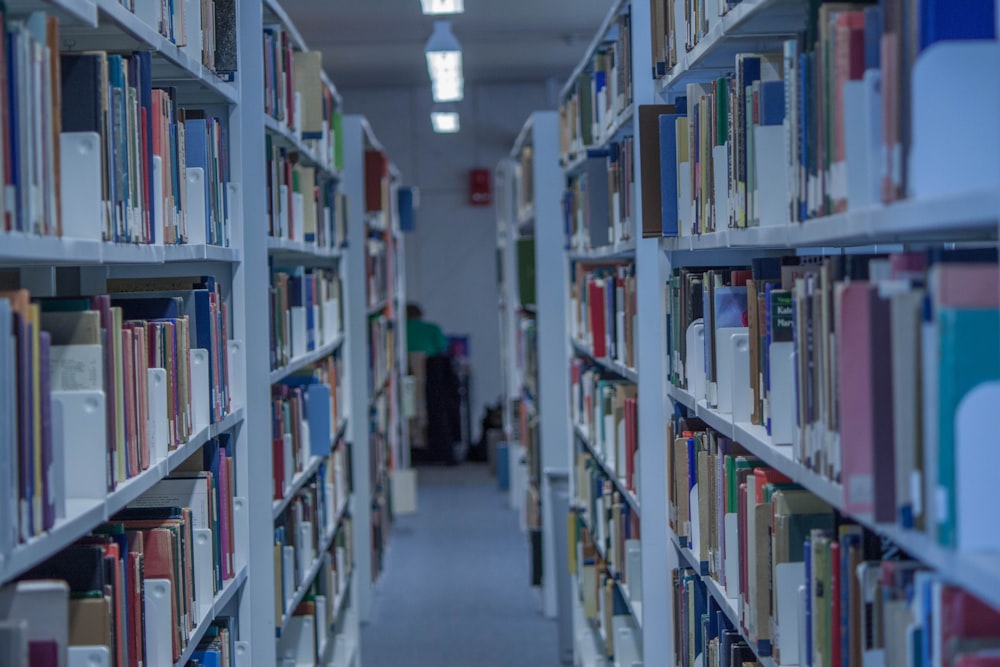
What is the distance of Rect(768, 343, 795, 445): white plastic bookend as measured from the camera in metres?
2.01

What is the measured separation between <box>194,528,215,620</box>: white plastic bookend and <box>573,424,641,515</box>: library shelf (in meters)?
1.19

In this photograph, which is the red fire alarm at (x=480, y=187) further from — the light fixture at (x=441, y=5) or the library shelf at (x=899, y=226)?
the library shelf at (x=899, y=226)

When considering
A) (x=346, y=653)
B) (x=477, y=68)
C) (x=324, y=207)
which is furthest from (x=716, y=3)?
(x=477, y=68)

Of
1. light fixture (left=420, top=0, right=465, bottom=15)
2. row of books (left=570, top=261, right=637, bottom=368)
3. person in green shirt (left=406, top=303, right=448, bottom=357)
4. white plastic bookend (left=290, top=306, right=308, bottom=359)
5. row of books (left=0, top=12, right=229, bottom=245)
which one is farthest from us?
person in green shirt (left=406, top=303, right=448, bottom=357)

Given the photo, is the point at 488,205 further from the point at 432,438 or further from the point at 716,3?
the point at 716,3

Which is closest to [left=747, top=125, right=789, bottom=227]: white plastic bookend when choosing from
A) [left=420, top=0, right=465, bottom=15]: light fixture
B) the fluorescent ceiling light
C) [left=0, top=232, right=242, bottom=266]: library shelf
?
[left=0, top=232, right=242, bottom=266]: library shelf

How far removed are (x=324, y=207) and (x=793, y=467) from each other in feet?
10.4

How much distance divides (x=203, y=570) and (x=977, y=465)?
5.68 ft

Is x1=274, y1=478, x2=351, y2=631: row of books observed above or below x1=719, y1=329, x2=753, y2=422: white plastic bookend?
below

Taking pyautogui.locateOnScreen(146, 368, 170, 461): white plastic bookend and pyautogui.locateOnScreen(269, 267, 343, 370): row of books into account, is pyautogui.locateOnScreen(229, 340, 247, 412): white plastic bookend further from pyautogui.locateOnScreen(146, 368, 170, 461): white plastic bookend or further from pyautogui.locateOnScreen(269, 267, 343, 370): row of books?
pyautogui.locateOnScreen(146, 368, 170, 461): white plastic bookend

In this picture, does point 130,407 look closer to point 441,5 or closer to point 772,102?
point 772,102

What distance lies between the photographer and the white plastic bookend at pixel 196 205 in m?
2.59

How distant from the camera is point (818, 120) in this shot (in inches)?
65.6

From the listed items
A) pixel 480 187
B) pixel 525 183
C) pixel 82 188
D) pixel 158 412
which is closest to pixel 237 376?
pixel 158 412
